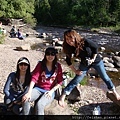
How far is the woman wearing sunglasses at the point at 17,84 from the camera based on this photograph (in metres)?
5.47

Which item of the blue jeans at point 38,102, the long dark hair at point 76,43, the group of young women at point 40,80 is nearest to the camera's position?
the blue jeans at point 38,102

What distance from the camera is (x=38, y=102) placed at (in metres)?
5.30

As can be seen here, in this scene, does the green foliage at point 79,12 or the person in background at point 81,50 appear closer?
the person in background at point 81,50

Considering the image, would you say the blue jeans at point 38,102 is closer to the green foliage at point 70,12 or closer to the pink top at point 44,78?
the pink top at point 44,78

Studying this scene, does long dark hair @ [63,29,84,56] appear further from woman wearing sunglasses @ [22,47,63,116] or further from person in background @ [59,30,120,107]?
woman wearing sunglasses @ [22,47,63,116]

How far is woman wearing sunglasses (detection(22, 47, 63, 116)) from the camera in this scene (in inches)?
216

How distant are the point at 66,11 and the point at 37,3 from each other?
44.0 ft

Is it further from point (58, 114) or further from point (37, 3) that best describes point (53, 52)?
point (37, 3)

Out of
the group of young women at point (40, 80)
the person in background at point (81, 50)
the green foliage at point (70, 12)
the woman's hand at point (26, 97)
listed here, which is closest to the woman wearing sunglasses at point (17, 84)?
the group of young women at point (40, 80)

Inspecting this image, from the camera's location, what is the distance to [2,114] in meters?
5.66

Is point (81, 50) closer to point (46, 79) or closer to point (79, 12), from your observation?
point (46, 79)

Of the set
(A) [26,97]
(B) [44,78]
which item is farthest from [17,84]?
(B) [44,78]

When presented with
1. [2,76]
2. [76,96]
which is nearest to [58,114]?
[76,96]

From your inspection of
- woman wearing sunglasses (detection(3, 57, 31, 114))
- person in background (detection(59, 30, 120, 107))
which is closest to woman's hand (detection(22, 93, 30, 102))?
woman wearing sunglasses (detection(3, 57, 31, 114))
